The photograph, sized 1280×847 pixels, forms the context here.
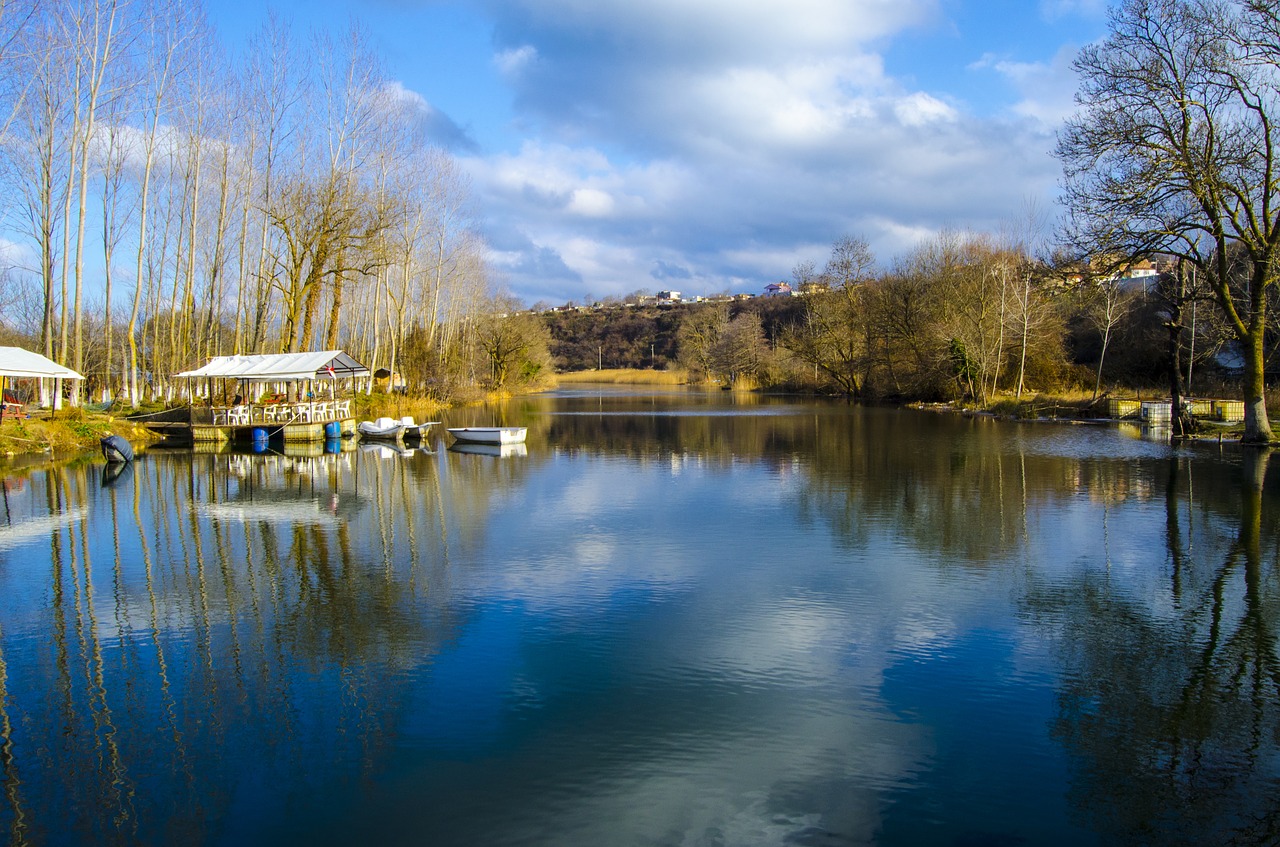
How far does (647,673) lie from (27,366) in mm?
24023

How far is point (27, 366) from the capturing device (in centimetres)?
2411

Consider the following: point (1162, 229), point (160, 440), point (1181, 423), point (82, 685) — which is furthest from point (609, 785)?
point (160, 440)

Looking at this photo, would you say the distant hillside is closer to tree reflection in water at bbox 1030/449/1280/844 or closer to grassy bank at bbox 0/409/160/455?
grassy bank at bbox 0/409/160/455

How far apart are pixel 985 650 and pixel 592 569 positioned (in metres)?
4.68

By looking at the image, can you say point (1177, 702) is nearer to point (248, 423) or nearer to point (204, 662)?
point (204, 662)

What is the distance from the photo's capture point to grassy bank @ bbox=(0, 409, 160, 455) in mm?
23516

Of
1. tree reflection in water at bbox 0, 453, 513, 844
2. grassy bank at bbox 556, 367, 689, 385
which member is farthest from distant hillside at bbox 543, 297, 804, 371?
tree reflection in water at bbox 0, 453, 513, 844

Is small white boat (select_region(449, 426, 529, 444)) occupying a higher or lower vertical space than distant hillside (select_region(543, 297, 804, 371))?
lower

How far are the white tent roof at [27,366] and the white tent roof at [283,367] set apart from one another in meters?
4.40

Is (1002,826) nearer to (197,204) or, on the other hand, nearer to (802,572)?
(802,572)

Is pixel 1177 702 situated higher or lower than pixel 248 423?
lower

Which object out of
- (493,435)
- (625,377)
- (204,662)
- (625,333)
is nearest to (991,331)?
(493,435)

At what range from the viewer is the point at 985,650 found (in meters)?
7.60

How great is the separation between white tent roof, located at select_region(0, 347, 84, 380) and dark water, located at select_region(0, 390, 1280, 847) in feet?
35.5
